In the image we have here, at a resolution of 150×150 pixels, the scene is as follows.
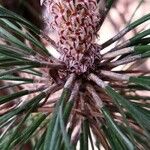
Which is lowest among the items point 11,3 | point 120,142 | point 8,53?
point 120,142

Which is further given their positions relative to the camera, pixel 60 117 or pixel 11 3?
pixel 11 3

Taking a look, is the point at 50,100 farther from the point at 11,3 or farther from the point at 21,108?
the point at 11,3

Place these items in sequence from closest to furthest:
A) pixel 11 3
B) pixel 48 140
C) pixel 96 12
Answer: pixel 48 140 → pixel 96 12 → pixel 11 3

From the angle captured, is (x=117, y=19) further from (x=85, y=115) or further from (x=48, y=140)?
(x=48, y=140)

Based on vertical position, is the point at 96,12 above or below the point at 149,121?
above

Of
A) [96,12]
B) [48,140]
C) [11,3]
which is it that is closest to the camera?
[48,140]

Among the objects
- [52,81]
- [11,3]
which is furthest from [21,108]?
[11,3]
